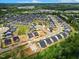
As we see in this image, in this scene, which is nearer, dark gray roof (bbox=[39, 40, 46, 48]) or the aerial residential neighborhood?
the aerial residential neighborhood

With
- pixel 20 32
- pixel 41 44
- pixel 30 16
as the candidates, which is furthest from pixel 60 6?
pixel 41 44

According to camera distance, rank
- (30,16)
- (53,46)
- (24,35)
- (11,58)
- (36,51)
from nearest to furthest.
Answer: (11,58), (36,51), (53,46), (24,35), (30,16)

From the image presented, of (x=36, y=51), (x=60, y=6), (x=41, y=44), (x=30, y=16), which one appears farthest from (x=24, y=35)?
(x=60, y=6)

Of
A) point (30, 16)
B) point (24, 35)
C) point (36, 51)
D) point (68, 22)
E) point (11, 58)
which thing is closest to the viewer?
point (11, 58)

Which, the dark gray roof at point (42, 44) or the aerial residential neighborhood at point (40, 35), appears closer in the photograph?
the aerial residential neighborhood at point (40, 35)

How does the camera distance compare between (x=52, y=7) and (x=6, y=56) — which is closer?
(x=6, y=56)

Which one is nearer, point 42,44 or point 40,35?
point 42,44

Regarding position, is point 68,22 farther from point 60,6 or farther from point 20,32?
point 20,32
